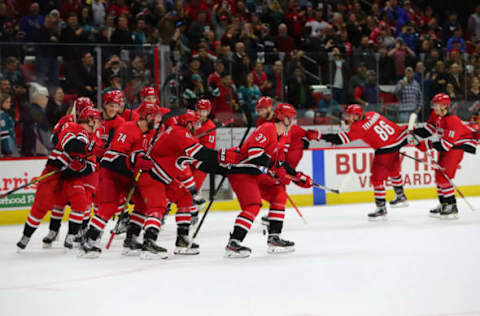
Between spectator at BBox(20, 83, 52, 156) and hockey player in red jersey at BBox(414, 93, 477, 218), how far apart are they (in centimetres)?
443

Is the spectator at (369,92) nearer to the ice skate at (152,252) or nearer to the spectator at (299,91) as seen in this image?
the spectator at (299,91)

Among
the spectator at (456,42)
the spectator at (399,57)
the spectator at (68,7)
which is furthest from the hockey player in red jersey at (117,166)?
the spectator at (456,42)

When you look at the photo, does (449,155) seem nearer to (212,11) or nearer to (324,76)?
(324,76)

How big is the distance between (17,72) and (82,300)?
4841 millimetres

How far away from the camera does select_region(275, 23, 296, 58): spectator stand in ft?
40.4

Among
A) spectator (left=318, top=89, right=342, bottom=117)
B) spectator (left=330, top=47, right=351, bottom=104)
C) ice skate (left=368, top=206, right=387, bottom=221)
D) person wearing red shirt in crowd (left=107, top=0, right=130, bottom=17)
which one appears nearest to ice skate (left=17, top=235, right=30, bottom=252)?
ice skate (left=368, top=206, right=387, bottom=221)

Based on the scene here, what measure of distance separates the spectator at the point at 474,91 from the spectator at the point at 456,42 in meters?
2.09

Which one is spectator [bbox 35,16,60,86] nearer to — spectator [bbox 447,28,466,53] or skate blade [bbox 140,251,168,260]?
skate blade [bbox 140,251,168,260]

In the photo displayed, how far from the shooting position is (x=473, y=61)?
1131 cm

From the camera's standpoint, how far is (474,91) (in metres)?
11.3

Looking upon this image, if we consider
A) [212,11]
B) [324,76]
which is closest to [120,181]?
[324,76]

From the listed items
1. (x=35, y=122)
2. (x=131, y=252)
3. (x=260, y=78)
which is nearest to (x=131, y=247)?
(x=131, y=252)

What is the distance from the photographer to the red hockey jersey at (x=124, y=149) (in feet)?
19.1

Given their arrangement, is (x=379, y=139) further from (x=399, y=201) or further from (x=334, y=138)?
(x=399, y=201)
